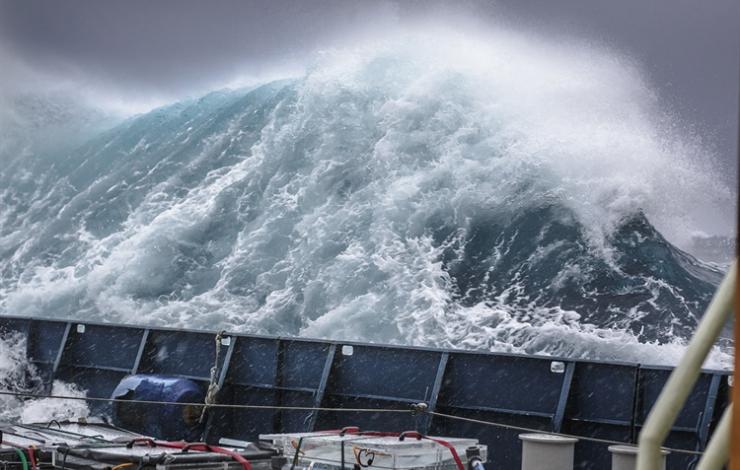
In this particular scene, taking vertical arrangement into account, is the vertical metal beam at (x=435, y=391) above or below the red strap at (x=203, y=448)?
above

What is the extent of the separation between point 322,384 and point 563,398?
7.17 ft

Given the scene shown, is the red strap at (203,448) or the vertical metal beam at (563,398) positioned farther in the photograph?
the vertical metal beam at (563,398)

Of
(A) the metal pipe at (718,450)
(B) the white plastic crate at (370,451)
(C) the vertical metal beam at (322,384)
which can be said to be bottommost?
(B) the white plastic crate at (370,451)

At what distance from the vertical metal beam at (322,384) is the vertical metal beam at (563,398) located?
6.85 ft

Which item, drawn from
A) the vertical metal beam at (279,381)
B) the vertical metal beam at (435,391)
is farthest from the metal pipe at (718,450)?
the vertical metal beam at (279,381)

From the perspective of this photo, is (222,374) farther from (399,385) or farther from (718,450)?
(718,450)

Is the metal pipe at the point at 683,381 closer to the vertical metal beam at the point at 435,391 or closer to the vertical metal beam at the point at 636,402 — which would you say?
the vertical metal beam at the point at 636,402

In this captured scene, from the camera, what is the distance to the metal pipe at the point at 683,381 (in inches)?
41.9

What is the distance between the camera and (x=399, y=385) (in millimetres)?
8258

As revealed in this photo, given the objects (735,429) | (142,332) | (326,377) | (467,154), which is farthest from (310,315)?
(735,429)

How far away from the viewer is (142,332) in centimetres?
982

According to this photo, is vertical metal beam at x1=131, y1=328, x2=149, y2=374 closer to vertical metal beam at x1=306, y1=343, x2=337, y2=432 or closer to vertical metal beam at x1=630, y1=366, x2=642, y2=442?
vertical metal beam at x1=306, y1=343, x2=337, y2=432

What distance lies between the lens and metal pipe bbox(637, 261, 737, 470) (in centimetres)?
106

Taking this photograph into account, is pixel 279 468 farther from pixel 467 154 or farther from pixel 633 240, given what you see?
pixel 467 154
